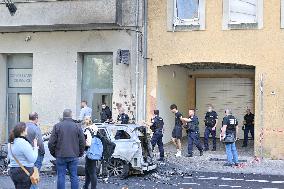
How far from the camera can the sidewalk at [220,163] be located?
1678cm

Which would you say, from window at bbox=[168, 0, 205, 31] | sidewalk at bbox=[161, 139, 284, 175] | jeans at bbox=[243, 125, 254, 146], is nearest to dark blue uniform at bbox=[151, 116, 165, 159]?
sidewalk at bbox=[161, 139, 284, 175]

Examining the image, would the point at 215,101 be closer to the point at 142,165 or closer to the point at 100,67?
the point at 100,67

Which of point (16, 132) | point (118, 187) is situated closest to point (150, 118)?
point (118, 187)

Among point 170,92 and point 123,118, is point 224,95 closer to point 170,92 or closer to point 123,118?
point 170,92

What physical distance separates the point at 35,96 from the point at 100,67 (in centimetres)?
296

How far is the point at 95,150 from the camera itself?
11648mm

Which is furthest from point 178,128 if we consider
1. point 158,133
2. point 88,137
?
point 88,137

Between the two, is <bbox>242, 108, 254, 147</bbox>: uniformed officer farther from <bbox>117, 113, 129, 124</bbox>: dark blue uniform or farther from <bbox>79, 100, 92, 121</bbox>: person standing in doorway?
<bbox>79, 100, 92, 121</bbox>: person standing in doorway

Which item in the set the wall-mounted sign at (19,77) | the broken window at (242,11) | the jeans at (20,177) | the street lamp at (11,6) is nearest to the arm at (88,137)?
the jeans at (20,177)

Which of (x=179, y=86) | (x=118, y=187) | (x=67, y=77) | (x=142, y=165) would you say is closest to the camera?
(x=118, y=187)

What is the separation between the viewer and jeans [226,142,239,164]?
17.2 meters

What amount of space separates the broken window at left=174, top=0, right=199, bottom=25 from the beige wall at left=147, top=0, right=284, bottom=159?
20.3 inches

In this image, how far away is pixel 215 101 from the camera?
2481cm

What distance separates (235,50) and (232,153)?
4176mm
